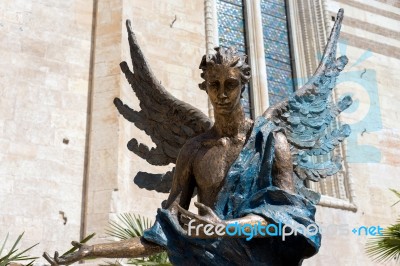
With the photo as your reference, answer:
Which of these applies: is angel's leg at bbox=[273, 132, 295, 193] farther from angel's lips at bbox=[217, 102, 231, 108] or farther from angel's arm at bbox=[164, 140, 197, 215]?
angel's arm at bbox=[164, 140, 197, 215]

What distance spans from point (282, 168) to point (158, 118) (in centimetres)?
94

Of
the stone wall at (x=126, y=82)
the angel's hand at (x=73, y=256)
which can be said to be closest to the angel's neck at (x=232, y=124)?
the angel's hand at (x=73, y=256)

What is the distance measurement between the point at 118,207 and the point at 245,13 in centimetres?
518

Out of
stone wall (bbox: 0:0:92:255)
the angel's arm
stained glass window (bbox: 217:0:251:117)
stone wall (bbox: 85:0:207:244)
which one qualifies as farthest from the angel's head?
stained glass window (bbox: 217:0:251:117)

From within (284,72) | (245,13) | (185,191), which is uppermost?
(245,13)

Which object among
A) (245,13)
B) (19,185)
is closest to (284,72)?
(245,13)

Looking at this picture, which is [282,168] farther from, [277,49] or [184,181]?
[277,49]

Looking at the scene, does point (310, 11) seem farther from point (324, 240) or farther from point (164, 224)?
point (164, 224)

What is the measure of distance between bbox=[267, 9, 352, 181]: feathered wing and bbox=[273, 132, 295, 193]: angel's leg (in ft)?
1.48

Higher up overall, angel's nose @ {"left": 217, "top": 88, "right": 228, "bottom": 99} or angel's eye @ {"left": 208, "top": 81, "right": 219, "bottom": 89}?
angel's eye @ {"left": 208, "top": 81, "right": 219, "bottom": 89}

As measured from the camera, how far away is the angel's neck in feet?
8.55

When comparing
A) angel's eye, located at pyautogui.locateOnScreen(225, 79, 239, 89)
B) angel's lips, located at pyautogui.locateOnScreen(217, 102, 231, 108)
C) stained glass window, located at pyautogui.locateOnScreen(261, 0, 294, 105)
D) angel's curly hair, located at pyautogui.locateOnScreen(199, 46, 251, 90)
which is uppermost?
stained glass window, located at pyautogui.locateOnScreen(261, 0, 294, 105)

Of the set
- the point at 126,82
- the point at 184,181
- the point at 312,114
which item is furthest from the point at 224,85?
the point at 126,82

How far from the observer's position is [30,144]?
8.55 metres
